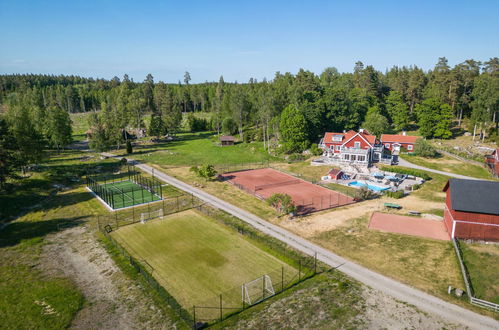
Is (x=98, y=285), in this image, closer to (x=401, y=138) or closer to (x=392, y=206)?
(x=392, y=206)

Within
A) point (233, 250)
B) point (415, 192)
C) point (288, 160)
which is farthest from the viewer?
point (288, 160)

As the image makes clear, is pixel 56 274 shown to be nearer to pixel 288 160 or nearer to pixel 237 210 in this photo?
pixel 237 210

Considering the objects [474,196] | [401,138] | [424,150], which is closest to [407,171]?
[424,150]

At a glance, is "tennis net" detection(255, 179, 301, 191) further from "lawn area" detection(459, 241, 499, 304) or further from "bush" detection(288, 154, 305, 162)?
"lawn area" detection(459, 241, 499, 304)

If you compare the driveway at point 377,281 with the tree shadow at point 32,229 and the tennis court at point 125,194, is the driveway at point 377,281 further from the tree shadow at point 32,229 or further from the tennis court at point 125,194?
the tree shadow at point 32,229

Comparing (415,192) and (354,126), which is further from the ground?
(354,126)

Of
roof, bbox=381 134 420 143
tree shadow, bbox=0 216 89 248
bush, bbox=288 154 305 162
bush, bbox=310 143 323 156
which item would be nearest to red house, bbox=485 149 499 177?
roof, bbox=381 134 420 143

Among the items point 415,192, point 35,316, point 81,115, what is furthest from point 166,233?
point 81,115
